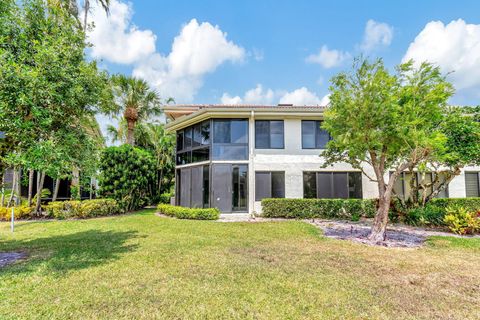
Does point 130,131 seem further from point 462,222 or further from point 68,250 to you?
point 462,222

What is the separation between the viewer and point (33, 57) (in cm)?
605

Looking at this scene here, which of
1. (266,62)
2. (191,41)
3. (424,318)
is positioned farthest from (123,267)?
(266,62)

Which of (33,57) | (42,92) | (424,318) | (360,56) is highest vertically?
(360,56)

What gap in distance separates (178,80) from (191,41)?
7365 millimetres

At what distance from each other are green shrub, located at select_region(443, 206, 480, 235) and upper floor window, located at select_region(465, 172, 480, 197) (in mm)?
6854

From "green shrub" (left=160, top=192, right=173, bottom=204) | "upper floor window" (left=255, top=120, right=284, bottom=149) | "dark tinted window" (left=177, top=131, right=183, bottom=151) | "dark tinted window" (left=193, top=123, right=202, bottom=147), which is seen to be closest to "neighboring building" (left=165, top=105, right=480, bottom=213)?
"upper floor window" (left=255, top=120, right=284, bottom=149)

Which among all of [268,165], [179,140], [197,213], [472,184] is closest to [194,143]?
[179,140]

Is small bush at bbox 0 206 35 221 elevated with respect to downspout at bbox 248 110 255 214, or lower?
lower

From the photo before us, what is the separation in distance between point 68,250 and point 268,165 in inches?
423

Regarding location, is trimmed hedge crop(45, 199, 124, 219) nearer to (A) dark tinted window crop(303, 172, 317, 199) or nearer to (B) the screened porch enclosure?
(B) the screened porch enclosure

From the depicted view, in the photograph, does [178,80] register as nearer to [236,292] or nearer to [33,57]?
[33,57]

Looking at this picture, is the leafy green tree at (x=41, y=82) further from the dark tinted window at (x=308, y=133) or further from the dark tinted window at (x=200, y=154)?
the dark tinted window at (x=308, y=133)

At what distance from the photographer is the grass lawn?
4043 mm

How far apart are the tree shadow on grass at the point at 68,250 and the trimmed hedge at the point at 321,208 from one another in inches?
307
